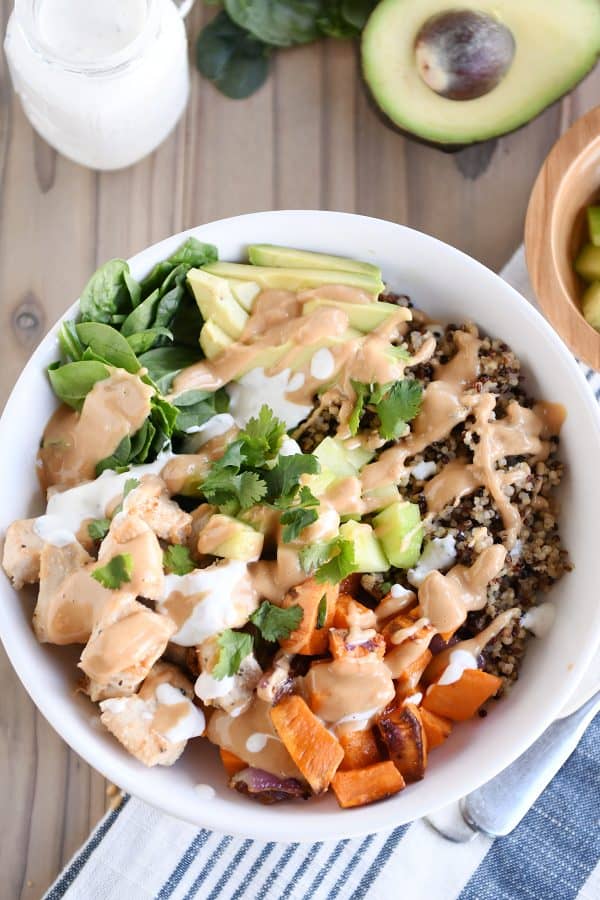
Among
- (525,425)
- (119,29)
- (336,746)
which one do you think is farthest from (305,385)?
(119,29)

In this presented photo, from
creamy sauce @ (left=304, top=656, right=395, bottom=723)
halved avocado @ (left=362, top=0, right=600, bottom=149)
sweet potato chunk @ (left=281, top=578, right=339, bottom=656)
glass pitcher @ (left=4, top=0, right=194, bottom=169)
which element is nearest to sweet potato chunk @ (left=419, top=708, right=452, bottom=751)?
creamy sauce @ (left=304, top=656, right=395, bottom=723)

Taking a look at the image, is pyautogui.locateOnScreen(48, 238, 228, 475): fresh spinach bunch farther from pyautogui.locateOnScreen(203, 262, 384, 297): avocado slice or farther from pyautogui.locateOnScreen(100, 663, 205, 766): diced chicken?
pyautogui.locateOnScreen(100, 663, 205, 766): diced chicken

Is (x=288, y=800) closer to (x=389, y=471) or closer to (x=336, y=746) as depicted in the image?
(x=336, y=746)

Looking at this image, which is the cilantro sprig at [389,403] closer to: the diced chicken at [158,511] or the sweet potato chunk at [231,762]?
the diced chicken at [158,511]

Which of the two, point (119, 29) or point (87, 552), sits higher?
point (119, 29)

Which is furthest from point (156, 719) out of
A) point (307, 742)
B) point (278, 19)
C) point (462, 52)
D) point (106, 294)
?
point (278, 19)

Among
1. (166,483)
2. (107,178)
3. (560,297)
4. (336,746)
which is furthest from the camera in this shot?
(107,178)
